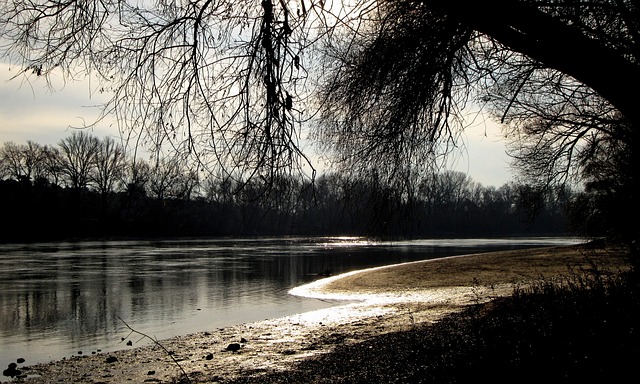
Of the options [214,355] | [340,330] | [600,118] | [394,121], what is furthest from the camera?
[600,118]

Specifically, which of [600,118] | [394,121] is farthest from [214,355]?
[600,118]

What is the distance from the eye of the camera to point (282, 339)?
11.8 m

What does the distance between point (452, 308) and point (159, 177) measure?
10.5 meters

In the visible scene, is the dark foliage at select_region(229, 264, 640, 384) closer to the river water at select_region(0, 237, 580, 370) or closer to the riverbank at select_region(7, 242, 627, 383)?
the riverbank at select_region(7, 242, 627, 383)

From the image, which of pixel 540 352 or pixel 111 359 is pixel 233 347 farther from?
pixel 540 352

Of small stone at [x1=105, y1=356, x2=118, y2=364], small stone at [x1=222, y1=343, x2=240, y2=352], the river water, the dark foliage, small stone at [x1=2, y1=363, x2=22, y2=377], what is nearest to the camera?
the dark foliage

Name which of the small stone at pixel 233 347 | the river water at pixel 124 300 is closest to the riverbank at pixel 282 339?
the small stone at pixel 233 347

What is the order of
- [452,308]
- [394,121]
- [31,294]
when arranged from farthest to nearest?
1. [31,294]
2. [452,308]
3. [394,121]

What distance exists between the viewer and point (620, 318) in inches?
190

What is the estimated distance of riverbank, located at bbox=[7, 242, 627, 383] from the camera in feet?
30.0

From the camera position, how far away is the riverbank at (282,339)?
913 cm

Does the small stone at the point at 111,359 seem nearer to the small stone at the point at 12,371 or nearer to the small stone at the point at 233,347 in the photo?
the small stone at the point at 12,371

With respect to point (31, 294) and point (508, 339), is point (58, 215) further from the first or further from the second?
point (508, 339)

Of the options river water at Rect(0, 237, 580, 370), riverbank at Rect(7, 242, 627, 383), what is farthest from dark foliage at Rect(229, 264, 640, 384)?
river water at Rect(0, 237, 580, 370)
